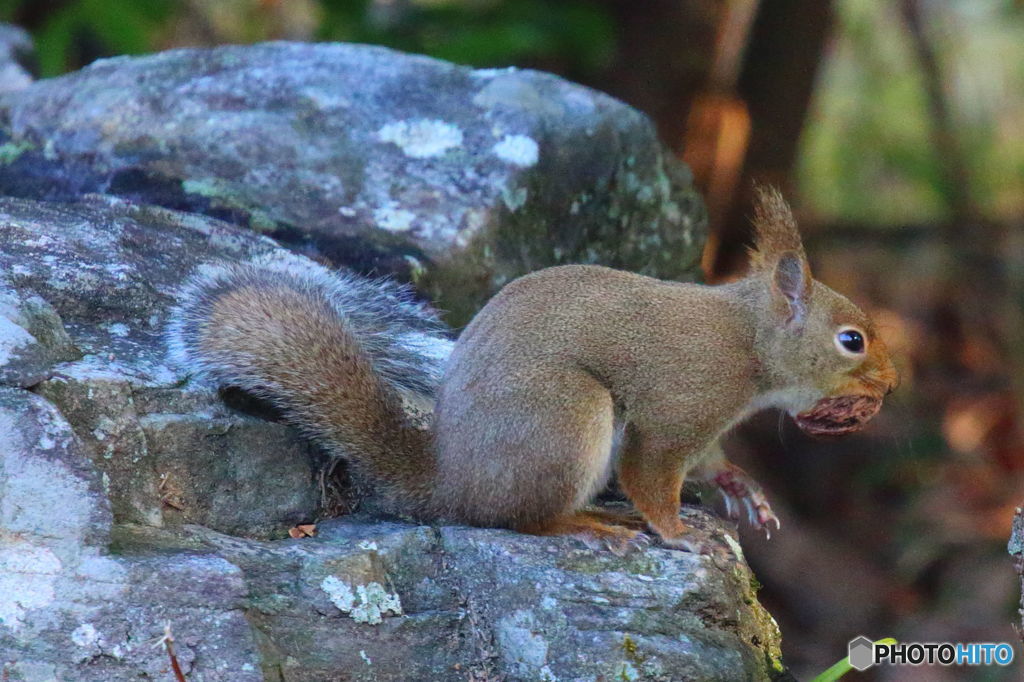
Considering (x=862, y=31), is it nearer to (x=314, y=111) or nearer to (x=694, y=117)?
(x=694, y=117)

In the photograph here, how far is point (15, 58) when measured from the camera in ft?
16.5

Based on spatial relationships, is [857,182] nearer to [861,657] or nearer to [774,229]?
[774,229]

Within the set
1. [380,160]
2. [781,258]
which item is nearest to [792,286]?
[781,258]

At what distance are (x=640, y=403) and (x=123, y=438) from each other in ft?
3.85

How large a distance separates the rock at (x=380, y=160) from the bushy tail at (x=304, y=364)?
0.74 m

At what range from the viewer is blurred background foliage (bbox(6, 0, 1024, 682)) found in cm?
562

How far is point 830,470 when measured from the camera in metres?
7.01

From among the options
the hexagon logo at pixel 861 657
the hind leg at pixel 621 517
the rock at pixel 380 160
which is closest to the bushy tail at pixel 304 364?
the hind leg at pixel 621 517

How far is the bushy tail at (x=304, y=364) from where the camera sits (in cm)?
279

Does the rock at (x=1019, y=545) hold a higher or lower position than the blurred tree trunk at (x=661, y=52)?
lower

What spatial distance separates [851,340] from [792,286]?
210 millimetres

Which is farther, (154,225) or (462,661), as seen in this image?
(154,225)

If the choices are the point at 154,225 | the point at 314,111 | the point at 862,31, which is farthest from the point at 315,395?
the point at 862,31

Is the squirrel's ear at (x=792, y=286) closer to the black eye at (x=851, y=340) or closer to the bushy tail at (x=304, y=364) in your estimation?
the black eye at (x=851, y=340)
